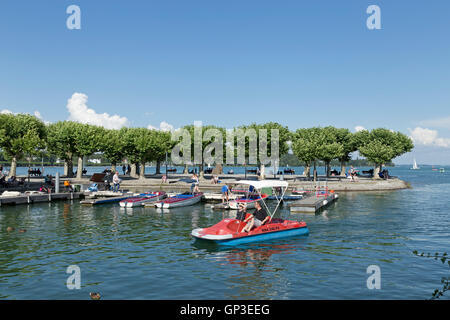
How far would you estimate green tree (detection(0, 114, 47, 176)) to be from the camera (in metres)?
60.9

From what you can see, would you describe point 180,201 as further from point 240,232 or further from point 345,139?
point 345,139

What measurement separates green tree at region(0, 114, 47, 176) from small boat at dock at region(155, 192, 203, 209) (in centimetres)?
3288

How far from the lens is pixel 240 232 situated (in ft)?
75.0

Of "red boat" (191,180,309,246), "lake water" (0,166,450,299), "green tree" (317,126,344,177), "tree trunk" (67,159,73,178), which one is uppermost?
"green tree" (317,126,344,177)

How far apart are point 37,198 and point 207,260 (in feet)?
112

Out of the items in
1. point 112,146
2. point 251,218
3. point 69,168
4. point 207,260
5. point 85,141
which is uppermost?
point 85,141

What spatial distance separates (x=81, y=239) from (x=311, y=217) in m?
21.4

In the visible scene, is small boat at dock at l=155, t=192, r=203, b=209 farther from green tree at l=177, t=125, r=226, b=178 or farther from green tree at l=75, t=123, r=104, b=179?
green tree at l=75, t=123, r=104, b=179

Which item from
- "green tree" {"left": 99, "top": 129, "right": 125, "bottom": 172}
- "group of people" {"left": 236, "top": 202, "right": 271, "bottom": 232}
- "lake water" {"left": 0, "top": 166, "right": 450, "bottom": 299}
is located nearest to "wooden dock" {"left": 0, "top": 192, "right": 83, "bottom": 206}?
"lake water" {"left": 0, "top": 166, "right": 450, "bottom": 299}

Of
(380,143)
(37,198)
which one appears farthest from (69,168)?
(380,143)

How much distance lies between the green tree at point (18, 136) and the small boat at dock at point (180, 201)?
108 feet

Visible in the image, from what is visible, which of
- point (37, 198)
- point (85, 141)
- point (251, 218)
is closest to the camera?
point (251, 218)

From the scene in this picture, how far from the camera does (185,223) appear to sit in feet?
103
